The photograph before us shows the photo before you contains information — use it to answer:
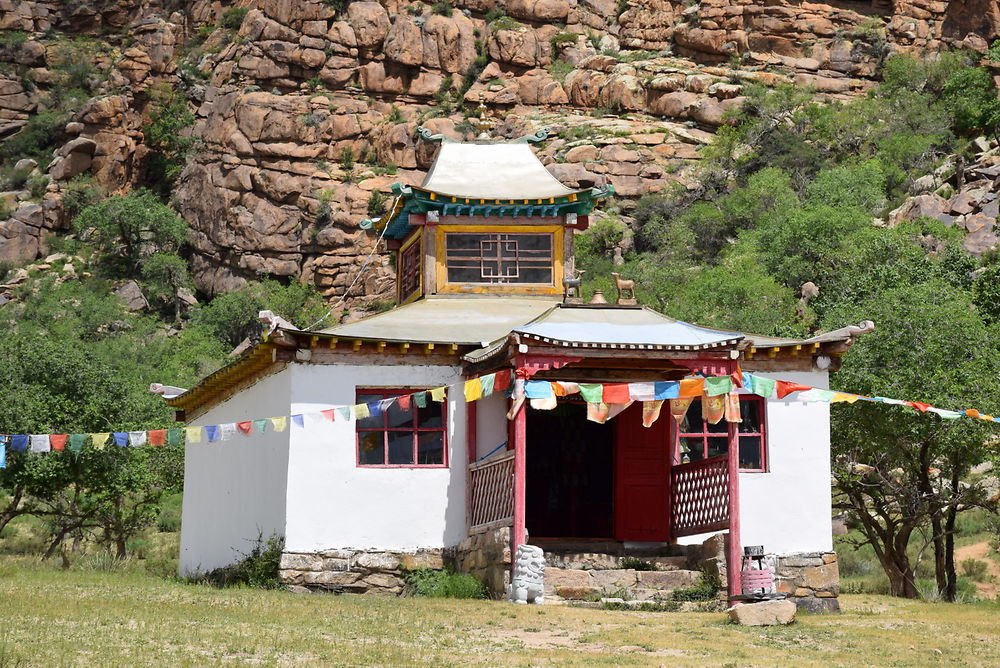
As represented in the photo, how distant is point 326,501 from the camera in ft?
72.7

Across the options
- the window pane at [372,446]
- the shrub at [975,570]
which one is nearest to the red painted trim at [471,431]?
the window pane at [372,446]

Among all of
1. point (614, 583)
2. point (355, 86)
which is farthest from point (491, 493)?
point (355, 86)

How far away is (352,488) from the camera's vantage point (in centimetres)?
2233

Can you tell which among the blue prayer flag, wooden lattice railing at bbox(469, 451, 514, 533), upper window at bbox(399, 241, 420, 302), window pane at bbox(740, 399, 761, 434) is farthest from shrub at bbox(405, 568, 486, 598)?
upper window at bbox(399, 241, 420, 302)

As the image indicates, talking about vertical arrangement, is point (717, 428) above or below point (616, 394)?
below

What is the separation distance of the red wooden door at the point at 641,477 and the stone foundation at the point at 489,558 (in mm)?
2687

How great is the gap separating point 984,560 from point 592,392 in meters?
21.2

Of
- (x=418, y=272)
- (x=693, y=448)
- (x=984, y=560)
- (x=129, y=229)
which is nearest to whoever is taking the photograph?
(x=693, y=448)

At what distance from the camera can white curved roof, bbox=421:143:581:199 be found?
28.5 meters

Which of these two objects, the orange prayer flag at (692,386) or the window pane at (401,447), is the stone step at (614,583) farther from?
the window pane at (401,447)

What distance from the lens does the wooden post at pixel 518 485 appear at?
20.3 metres

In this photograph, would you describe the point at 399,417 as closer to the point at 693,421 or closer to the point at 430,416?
the point at 430,416

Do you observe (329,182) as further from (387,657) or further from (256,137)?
(387,657)

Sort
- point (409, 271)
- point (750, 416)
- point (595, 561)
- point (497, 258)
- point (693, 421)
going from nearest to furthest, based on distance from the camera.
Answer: point (595, 561) < point (750, 416) < point (693, 421) < point (497, 258) < point (409, 271)
